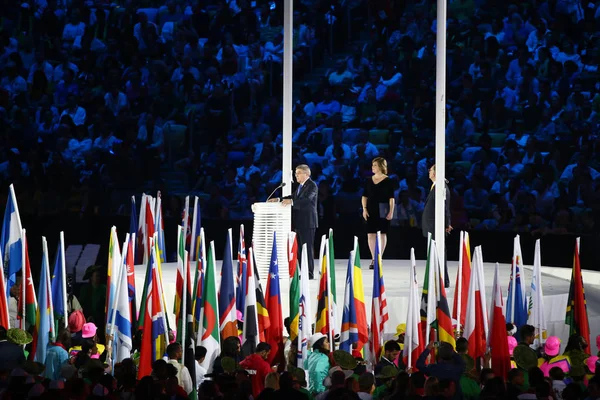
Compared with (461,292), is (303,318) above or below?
below

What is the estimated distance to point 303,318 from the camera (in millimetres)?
10695

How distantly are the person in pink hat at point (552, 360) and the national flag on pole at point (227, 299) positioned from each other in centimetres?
270

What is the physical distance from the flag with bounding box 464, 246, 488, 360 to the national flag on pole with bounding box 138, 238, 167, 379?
2595 mm

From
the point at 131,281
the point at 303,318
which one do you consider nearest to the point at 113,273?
the point at 131,281

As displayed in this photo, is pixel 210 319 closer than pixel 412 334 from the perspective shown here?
No

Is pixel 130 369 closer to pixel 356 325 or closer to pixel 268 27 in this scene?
pixel 356 325

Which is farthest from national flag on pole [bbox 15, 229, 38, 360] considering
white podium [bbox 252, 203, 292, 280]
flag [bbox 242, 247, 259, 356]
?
white podium [bbox 252, 203, 292, 280]

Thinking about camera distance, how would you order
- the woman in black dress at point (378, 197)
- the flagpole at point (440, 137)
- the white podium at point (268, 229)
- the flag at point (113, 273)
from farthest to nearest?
the woman in black dress at point (378, 197), the white podium at point (268, 229), the flagpole at point (440, 137), the flag at point (113, 273)

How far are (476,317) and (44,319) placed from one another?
3.62 meters

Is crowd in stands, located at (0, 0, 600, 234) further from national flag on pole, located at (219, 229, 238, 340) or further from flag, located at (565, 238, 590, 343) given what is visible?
national flag on pole, located at (219, 229, 238, 340)

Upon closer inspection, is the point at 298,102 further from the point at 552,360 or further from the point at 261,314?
the point at 552,360

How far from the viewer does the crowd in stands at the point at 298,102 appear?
20.5 m

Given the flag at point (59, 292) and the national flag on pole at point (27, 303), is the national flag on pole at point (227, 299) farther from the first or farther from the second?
the national flag on pole at point (27, 303)

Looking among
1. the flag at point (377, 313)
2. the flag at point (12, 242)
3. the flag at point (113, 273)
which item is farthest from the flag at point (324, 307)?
the flag at point (12, 242)
